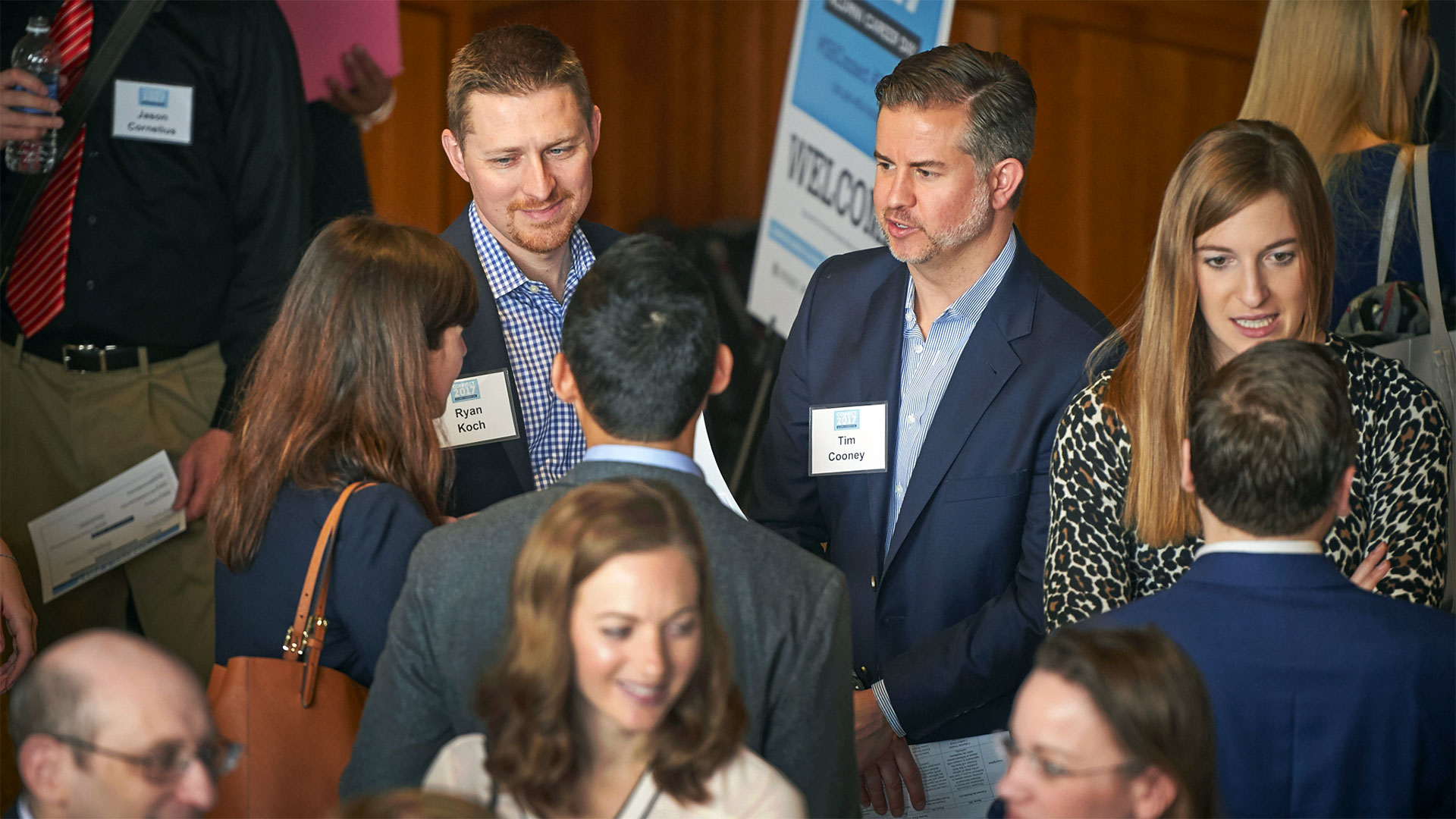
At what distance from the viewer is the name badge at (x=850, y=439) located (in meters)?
2.51

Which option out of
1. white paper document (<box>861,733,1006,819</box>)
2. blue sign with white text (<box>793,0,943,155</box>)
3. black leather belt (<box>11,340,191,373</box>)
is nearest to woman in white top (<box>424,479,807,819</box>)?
white paper document (<box>861,733,1006,819</box>)

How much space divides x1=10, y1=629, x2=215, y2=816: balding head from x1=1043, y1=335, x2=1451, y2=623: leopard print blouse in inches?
50.1

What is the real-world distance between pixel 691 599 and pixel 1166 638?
54cm

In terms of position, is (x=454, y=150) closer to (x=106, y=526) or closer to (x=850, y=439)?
(x=850, y=439)

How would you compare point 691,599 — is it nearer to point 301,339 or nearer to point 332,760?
point 332,760

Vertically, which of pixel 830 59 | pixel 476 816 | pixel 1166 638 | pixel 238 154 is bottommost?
pixel 476 816

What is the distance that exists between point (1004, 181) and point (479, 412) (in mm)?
1080

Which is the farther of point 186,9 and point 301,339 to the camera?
point 186,9

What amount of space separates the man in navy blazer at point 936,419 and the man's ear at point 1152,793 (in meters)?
0.87

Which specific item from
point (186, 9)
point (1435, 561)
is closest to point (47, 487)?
point (186, 9)

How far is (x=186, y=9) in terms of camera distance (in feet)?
10.5

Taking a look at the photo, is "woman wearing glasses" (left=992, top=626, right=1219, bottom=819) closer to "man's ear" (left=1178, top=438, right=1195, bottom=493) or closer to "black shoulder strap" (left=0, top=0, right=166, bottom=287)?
"man's ear" (left=1178, top=438, right=1195, bottom=493)

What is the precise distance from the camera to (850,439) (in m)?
2.52

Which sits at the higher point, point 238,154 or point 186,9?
point 186,9
